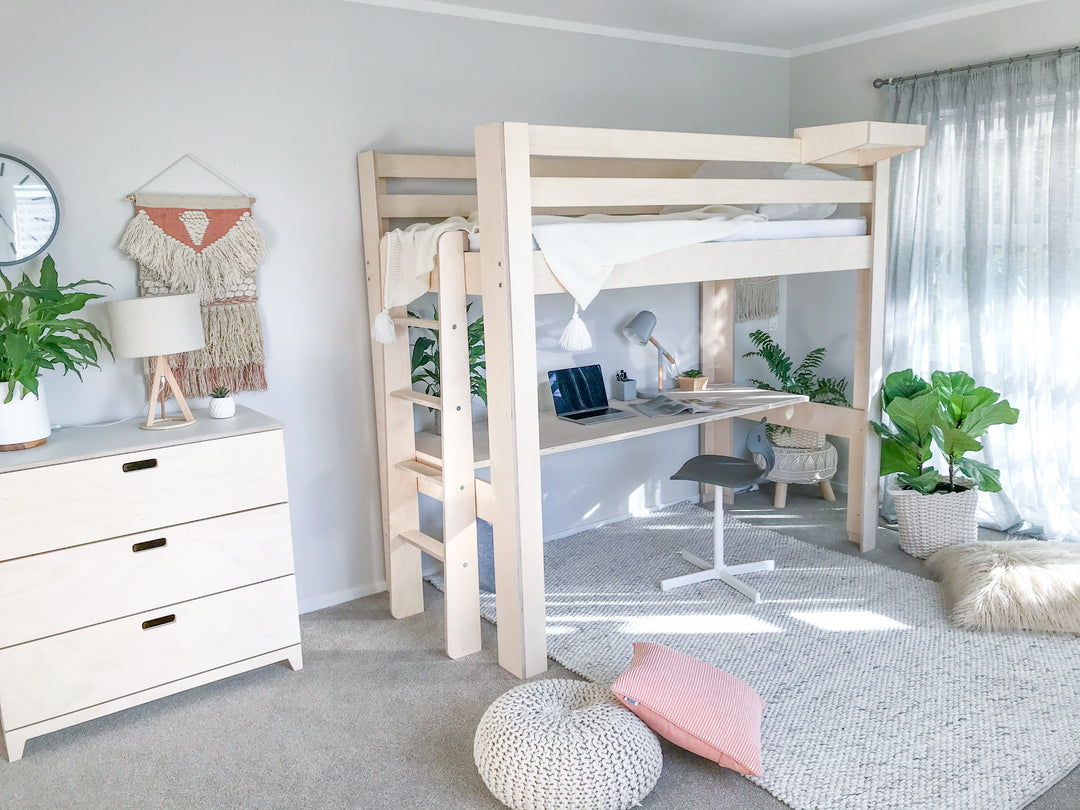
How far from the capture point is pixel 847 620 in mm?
2951

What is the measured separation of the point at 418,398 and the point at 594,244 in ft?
2.68

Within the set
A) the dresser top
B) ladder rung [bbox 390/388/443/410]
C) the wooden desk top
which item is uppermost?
ladder rung [bbox 390/388/443/410]

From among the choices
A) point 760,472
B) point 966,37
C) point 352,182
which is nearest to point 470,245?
point 352,182

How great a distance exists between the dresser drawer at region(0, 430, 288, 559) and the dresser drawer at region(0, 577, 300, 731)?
0.27 metres

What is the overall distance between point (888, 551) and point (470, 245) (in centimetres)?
219

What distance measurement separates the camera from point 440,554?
286cm

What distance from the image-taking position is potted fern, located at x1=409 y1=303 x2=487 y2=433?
322cm

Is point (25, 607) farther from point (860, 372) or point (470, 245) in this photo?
point (860, 372)

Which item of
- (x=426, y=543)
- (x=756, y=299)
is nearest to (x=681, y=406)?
(x=756, y=299)

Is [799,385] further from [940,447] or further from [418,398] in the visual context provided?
A: [418,398]

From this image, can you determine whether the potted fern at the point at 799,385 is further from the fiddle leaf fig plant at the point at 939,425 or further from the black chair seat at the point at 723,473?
the black chair seat at the point at 723,473

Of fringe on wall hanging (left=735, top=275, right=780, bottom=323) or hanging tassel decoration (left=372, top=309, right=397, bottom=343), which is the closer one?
hanging tassel decoration (left=372, top=309, right=397, bottom=343)

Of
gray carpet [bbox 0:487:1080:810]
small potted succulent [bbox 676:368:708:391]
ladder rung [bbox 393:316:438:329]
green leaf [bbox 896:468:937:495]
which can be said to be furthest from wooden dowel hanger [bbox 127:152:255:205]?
green leaf [bbox 896:468:937:495]

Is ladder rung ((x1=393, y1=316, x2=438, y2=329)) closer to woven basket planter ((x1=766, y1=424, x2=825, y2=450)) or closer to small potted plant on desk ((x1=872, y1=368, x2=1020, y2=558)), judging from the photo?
small potted plant on desk ((x1=872, y1=368, x2=1020, y2=558))
